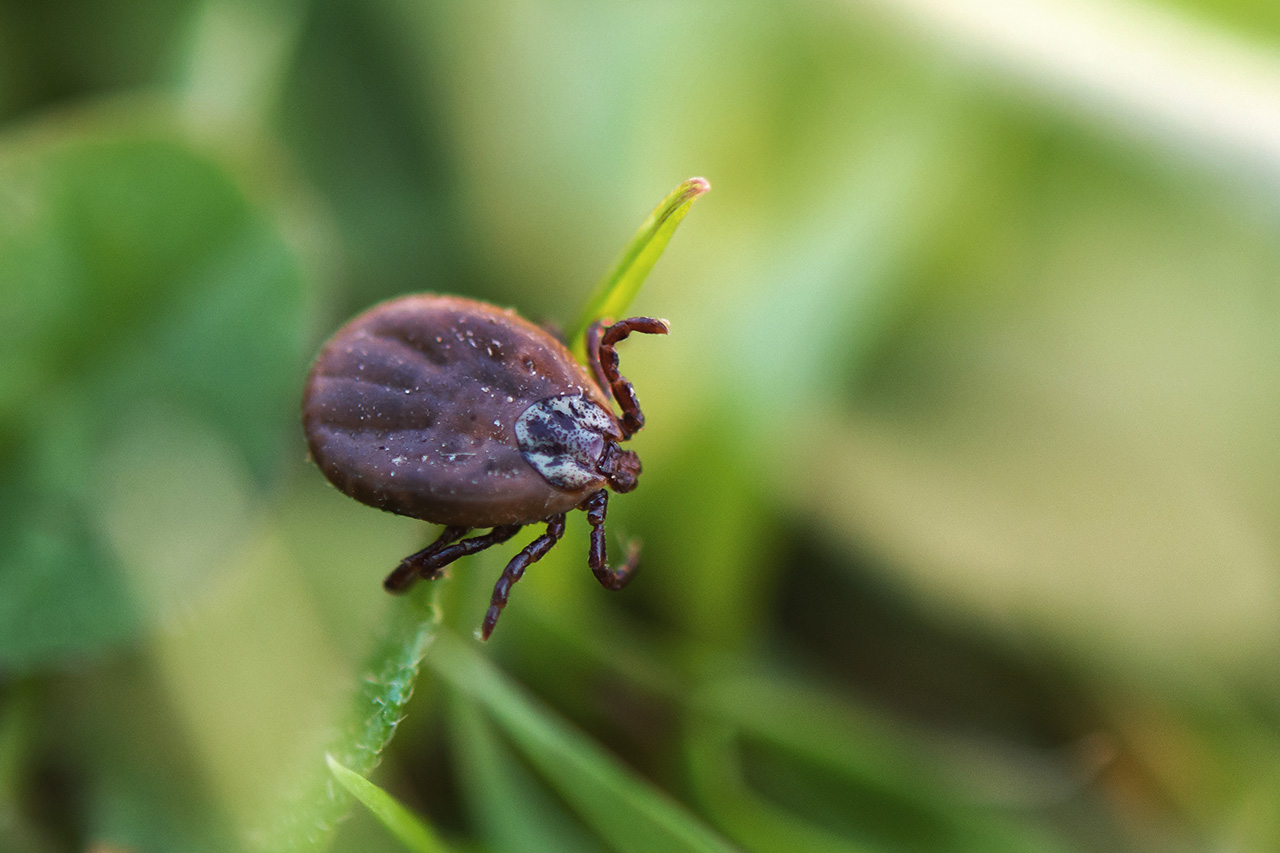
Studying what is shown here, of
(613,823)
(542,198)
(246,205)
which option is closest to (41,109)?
(246,205)

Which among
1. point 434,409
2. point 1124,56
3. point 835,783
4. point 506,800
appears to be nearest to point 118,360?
point 434,409

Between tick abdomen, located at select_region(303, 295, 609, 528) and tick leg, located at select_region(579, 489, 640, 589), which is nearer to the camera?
tick abdomen, located at select_region(303, 295, 609, 528)

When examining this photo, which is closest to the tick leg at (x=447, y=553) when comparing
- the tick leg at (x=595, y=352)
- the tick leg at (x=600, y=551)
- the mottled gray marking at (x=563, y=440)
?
the mottled gray marking at (x=563, y=440)

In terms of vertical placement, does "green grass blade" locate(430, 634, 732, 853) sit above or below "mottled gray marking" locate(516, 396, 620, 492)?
below

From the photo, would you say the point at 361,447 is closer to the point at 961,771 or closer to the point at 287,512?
the point at 287,512

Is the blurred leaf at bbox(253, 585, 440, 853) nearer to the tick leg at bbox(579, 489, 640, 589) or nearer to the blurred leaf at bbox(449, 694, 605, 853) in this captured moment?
the blurred leaf at bbox(449, 694, 605, 853)

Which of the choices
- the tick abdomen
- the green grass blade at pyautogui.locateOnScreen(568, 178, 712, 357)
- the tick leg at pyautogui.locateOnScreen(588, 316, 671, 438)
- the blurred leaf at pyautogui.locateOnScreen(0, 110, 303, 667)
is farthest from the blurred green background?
the green grass blade at pyautogui.locateOnScreen(568, 178, 712, 357)
